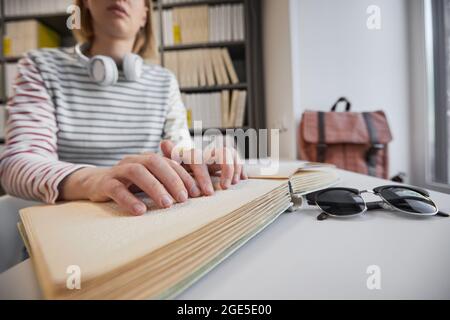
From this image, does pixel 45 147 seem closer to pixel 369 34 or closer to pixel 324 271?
pixel 324 271

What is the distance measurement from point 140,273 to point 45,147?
1.75 feet

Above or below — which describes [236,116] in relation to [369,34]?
below

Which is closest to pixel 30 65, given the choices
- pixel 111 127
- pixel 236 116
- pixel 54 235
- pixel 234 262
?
pixel 111 127

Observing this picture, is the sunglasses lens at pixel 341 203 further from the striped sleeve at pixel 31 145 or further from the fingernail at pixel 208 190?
the striped sleeve at pixel 31 145

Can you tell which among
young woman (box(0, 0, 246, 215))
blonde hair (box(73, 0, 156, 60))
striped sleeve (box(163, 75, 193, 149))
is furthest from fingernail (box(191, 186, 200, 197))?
blonde hair (box(73, 0, 156, 60))

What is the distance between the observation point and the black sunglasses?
34 centimetres

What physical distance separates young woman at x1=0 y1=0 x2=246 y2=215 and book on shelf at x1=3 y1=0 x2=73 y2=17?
1.34 metres

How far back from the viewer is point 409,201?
0.35 m

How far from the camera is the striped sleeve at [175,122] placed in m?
0.84

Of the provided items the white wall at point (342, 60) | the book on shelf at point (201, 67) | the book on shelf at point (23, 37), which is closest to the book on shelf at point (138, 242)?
the white wall at point (342, 60)

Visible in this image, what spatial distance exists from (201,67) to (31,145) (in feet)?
3.94

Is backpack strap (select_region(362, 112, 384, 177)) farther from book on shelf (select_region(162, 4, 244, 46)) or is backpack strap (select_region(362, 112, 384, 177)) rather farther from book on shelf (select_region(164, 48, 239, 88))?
book on shelf (select_region(162, 4, 244, 46))

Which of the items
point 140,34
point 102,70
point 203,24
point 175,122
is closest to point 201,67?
point 203,24

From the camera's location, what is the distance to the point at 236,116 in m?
1.70
